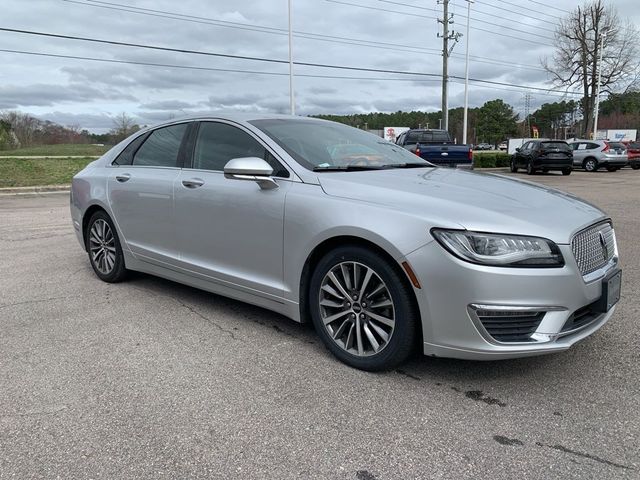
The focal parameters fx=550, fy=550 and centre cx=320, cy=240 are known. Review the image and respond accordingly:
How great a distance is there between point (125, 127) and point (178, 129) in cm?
5781

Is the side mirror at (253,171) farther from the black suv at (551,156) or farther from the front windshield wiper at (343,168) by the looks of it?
the black suv at (551,156)

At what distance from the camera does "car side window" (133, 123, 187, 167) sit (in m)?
4.67

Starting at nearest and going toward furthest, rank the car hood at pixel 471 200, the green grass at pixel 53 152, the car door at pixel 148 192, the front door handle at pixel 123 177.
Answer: the car hood at pixel 471 200 → the car door at pixel 148 192 → the front door handle at pixel 123 177 → the green grass at pixel 53 152

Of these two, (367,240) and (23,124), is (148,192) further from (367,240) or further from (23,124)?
(23,124)

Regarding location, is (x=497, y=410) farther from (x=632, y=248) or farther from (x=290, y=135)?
(x=632, y=248)

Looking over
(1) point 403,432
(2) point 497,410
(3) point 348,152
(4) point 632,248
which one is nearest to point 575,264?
(2) point 497,410

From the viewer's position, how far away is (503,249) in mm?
2834

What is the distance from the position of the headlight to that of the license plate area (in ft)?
1.45

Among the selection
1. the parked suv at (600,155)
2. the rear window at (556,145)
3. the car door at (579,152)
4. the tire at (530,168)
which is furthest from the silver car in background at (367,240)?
the car door at (579,152)

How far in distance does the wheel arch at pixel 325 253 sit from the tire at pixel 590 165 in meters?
27.8

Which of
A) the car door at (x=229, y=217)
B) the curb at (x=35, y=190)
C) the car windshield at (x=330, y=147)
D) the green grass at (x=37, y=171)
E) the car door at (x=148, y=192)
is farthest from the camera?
the green grass at (x=37, y=171)

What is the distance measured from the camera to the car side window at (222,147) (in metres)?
4.00

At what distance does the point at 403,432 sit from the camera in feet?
8.75

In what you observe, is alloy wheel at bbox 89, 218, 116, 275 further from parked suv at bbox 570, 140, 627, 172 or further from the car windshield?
parked suv at bbox 570, 140, 627, 172
